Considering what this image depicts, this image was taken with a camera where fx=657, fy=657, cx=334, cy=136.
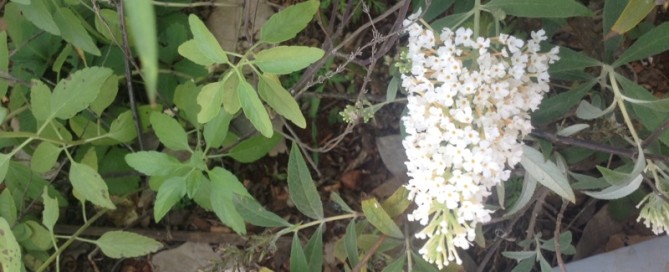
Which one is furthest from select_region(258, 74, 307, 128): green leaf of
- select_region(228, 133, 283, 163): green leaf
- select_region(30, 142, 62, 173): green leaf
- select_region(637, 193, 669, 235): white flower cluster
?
select_region(637, 193, 669, 235): white flower cluster

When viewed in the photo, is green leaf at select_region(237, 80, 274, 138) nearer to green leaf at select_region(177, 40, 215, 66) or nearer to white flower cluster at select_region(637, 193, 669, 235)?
green leaf at select_region(177, 40, 215, 66)

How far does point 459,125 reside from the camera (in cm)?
119

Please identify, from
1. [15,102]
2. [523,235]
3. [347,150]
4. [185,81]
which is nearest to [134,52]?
[185,81]

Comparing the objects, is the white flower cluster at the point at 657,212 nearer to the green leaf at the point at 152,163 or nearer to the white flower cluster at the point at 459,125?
the white flower cluster at the point at 459,125

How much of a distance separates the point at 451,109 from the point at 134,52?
3.58 feet

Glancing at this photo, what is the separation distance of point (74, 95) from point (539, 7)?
103 centimetres

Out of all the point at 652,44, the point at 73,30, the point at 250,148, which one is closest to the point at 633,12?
the point at 652,44

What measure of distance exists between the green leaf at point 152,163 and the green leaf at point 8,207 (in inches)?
13.1

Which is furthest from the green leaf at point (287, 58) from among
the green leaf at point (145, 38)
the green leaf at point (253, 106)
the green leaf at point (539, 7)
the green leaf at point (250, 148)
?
the green leaf at point (145, 38)

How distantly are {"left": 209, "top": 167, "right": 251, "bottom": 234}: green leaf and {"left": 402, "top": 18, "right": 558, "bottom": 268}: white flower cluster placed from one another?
48 cm

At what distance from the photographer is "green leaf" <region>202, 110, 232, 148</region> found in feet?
5.04

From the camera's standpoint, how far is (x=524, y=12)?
4.39 ft

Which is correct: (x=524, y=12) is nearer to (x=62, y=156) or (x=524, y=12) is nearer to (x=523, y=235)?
(x=523, y=235)

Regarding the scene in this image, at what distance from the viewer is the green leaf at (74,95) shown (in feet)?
4.90
